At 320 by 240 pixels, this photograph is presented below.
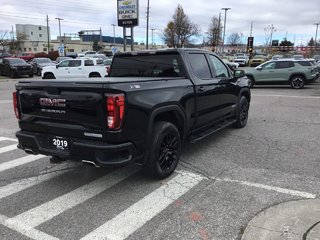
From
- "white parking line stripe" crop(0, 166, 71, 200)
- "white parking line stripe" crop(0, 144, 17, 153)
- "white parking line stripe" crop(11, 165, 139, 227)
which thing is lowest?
"white parking line stripe" crop(0, 144, 17, 153)

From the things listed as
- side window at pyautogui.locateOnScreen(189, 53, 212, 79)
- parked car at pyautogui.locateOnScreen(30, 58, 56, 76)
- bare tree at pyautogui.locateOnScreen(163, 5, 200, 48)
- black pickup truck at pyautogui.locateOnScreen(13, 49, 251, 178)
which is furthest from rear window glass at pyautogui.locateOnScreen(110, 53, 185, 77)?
bare tree at pyautogui.locateOnScreen(163, 5, 200, 48)

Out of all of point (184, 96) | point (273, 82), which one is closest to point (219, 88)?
point (184, 96)

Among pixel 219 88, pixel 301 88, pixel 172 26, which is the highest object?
pixel 172 26

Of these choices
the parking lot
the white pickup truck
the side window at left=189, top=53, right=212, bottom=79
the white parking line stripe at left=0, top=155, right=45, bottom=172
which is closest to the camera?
the parking lot

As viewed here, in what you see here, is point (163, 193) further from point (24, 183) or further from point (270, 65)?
point (270, 65)

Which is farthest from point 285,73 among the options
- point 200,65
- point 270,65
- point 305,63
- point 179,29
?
point 179,29

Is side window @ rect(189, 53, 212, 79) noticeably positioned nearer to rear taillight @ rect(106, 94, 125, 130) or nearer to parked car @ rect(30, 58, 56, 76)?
rear taillight @ rect(106, 94, 125, 130)

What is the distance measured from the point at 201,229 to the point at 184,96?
7.61 feet

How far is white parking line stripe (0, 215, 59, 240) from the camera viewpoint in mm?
3506

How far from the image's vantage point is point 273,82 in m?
20.3

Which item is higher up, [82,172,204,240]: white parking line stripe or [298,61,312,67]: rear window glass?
→ [298,61,312,67]: rear window glass

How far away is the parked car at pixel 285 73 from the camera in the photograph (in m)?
19.6

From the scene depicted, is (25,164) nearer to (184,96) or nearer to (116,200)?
(116,200)

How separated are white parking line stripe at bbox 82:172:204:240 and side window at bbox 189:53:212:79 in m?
1.89
